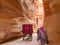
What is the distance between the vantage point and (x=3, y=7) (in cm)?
755

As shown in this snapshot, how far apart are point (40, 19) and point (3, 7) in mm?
10540

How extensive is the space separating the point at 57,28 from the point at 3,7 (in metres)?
5.95

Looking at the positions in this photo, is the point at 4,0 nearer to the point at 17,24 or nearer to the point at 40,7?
the point at 17,24

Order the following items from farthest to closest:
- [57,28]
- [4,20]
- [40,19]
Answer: [40,19] → [4,20] → [57,28]

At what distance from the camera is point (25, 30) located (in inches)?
276

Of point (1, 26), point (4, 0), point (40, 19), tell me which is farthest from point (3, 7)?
point (40, 19)

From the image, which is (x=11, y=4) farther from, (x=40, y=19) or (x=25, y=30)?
(x=40, y=19)

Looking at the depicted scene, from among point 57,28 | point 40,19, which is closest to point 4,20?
point 57,28

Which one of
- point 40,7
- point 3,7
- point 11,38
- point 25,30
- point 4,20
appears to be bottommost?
point 11,38

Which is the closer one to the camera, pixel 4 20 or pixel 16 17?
pixel 4 20

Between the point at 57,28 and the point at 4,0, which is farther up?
the point at 4,0

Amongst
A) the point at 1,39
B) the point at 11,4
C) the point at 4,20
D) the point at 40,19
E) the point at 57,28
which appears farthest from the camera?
the point at 40,19

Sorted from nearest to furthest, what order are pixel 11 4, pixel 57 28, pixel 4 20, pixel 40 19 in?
pixel 57 28 → pixel 4 20 → pixel 11 4 → pixel 40 19

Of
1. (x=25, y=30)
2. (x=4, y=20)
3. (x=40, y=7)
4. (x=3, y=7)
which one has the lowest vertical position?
(x=25, y=30)
